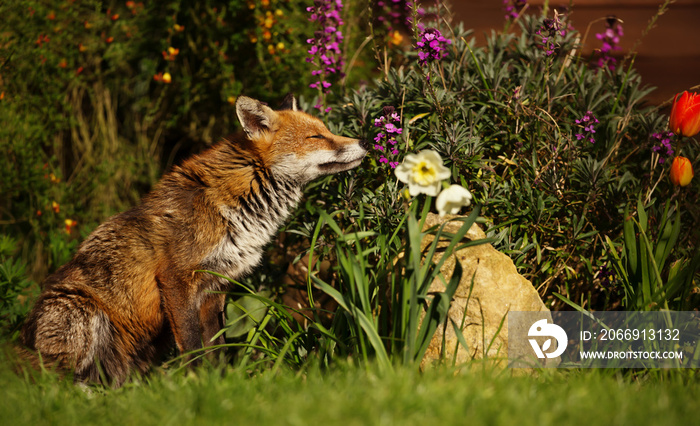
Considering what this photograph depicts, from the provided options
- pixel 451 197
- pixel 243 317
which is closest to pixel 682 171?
pixel 451 197

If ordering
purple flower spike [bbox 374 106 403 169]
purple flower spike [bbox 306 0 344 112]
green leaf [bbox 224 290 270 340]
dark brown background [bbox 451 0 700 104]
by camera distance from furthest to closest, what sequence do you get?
dark brown background [bbox 451 0 700 104] < purple flower spike [bbox 306 0 344 112] < green leaf [bbox 224 290 270 340] < purple flower spike [bbox 374 106 403 169]

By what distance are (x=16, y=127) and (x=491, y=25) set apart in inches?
206

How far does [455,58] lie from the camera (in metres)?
4.60

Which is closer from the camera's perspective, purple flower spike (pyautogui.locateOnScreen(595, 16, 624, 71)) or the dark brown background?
purple flower spike (pyautogui.locateOnScreen(595, 16, 624, 71))

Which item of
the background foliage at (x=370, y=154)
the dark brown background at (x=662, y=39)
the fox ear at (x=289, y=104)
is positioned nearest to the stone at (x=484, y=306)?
the background foliage at (x=370, y=154)

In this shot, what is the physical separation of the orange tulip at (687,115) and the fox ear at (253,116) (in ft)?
8.98

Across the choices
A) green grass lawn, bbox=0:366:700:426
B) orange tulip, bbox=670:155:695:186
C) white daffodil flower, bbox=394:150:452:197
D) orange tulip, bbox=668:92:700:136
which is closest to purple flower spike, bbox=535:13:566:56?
orange tulip, bbox=668:92:700:136

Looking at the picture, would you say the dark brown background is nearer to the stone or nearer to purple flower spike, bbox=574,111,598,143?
purple flower spike, bbox=574,111,598,143

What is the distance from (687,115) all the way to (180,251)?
338 cm

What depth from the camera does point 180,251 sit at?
11.3 ft

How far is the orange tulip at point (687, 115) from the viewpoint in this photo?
10.3ft

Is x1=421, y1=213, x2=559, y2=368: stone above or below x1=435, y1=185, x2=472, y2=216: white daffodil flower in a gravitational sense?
below

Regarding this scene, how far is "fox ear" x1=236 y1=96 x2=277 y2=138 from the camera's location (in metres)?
3.71

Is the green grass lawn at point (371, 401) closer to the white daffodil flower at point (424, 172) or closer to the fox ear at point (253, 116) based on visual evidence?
the white daffodil flower at point (424, 172)
